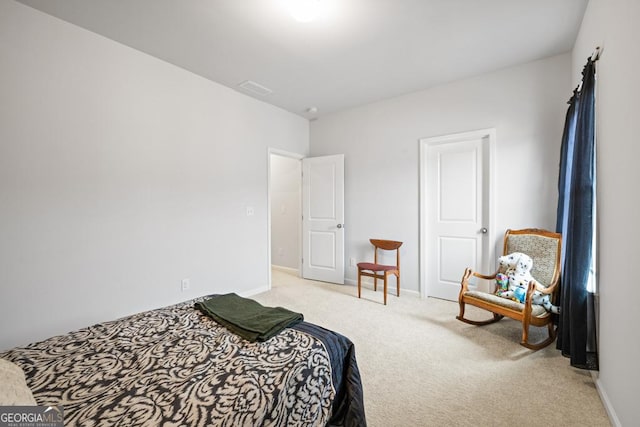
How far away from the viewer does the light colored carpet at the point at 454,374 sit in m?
1.62

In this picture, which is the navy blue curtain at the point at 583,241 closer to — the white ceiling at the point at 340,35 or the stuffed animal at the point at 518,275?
the stuffed animal at the point at 518,275

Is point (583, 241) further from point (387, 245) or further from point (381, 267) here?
point (387, 245)

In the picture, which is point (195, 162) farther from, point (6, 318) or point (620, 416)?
point (620, 416)

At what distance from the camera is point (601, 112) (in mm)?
1817

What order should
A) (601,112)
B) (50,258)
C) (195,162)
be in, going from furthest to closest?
1. (195,162)
2. (50,258)
3. (601,112)

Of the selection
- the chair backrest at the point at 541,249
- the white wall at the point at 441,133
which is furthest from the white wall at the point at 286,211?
the chair backrest at the point at 541,249

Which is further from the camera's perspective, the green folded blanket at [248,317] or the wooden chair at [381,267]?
the wooden chair at [381,267]

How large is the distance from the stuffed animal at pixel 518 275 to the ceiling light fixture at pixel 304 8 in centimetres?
287

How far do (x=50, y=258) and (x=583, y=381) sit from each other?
162 inches

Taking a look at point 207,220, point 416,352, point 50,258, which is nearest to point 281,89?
point 207,220

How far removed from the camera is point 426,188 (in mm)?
3688

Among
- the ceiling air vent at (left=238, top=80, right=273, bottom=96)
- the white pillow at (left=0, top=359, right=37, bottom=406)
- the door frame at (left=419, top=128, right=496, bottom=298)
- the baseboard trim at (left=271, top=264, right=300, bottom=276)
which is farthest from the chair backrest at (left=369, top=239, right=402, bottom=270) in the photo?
the white pillow at (left=0, top=359, right=37, bottom=406)

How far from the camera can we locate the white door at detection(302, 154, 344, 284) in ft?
14.4

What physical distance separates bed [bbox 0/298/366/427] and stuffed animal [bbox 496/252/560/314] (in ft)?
6.49
